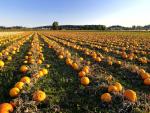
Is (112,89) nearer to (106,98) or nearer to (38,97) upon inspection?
(106,98)

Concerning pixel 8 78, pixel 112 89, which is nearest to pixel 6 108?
pixel 112 89

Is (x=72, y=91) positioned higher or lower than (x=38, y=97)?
lower

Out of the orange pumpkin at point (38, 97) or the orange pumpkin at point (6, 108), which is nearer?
the orange pumpkin at point (6, 108)

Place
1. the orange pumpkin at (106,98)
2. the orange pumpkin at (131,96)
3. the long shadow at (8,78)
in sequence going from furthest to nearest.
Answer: the long shadow at (8,78) → the orange pumpkin at (106,98) → the orange pumpkin at (131,96)

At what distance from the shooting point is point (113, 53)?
17.9 meters

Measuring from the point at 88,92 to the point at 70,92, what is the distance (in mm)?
570

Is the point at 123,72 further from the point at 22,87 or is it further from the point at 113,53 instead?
the point at 113,53

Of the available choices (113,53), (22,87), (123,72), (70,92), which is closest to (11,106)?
(22,87)

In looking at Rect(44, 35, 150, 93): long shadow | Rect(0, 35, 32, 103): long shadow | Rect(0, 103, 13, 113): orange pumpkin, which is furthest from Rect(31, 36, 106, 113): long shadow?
Rect(44, 35, 150, 93): long shadow

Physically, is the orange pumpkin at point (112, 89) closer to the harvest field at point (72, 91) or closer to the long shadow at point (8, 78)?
the harvest field at point (72, 91)

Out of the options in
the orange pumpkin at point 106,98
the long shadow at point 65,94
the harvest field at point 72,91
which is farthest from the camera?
the orange pumpkin at point 106,98

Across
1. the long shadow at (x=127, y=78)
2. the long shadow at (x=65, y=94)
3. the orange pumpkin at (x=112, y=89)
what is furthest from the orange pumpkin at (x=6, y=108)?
the long shadow at (x=127, y=78)

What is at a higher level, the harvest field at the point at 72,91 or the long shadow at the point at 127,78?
the harvest field at the point at 72,91

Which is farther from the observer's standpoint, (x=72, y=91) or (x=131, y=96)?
(x=72, y=91)
